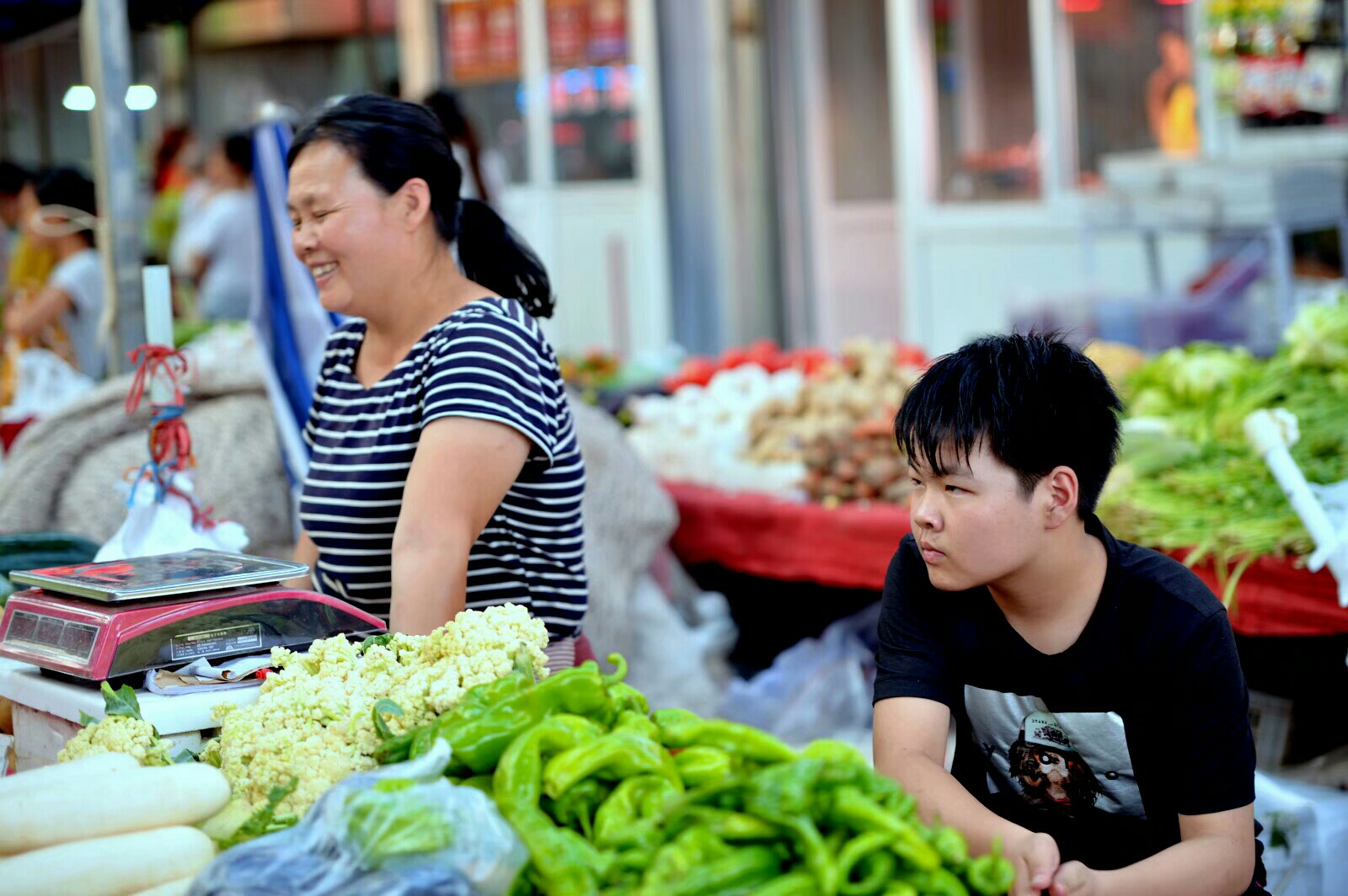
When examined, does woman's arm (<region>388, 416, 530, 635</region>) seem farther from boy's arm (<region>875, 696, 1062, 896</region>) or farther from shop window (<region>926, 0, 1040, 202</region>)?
shop window (<region>926, 0, 1040, 202</region>)

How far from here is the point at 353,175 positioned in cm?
235

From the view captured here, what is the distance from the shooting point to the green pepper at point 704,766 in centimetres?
150

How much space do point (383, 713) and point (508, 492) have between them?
2.54ft

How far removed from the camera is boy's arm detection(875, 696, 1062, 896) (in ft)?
5.31

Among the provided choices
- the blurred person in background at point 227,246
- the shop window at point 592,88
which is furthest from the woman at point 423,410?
the shop window at point 592,88

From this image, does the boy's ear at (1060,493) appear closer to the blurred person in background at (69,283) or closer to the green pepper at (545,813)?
the green pepper at (545,813)

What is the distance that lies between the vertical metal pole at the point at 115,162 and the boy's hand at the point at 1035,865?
2712mm

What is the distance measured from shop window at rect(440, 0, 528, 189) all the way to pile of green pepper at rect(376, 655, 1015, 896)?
7826 millimetres

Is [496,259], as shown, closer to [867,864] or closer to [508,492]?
[508,492]

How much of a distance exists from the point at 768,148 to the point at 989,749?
738 cm

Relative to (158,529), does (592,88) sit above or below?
above

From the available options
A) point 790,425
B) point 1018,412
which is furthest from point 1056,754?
point 790,425

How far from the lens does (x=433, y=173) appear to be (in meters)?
2.44

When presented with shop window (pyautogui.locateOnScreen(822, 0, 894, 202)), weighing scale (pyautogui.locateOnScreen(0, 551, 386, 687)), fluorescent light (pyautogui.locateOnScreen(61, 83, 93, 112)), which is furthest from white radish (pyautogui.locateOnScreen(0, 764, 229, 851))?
shop window (pyautogui.locateOnScreen(822, 0, 894, 202))
